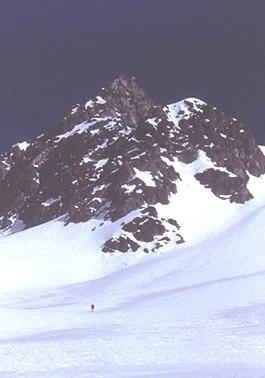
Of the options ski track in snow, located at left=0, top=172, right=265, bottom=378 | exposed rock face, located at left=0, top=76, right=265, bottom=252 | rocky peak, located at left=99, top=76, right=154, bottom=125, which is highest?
rocky peak, located at left=99, top=76, right=154, bottom=125

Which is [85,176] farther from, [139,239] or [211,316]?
[211,316]

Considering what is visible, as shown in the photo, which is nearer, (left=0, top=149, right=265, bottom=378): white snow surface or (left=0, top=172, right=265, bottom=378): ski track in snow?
(left=0, top=172, right=265, bottom=378): ski track in snow

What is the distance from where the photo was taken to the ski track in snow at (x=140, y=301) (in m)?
20.6

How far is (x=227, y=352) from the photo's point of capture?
72.3ft

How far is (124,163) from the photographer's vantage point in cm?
11444

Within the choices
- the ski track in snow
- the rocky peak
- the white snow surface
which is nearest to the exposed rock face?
the rocky peak

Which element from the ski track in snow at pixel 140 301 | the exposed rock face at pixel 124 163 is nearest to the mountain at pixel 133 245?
the ski track in snow at pixel 140 301

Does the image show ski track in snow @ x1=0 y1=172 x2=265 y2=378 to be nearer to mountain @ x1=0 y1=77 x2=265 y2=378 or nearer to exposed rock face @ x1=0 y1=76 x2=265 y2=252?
mountain @ x1=0 y1=77 x2=265 y2=378

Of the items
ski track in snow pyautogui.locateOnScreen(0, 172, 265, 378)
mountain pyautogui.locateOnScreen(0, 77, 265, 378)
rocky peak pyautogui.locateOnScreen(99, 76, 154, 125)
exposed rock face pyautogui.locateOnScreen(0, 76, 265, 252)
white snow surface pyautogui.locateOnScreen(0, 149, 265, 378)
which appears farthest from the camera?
rocky peak pyautogui.locateOnScreen(99, 76, 154, 125)

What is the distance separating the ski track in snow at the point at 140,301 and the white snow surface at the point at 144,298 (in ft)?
0.33

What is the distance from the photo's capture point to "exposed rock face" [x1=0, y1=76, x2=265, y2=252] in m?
107

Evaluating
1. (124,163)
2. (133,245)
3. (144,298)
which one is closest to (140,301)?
(144,298)

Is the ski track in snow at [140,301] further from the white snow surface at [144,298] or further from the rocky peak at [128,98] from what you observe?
the rocky peak at [128,98]

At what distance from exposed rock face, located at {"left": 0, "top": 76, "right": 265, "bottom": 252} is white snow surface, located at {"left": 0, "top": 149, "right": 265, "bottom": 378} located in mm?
4010
